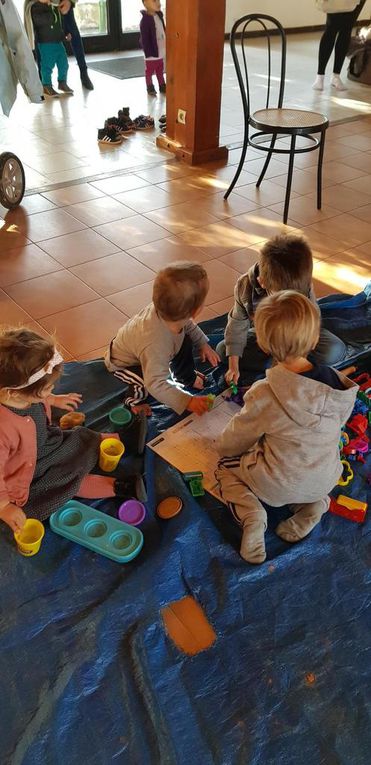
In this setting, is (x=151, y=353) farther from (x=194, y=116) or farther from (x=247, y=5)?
(x=247, y=5)

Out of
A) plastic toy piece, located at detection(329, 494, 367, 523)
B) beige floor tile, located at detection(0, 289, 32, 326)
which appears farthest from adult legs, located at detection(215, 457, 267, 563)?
beige floor tile, located at detection(0, 289, 32, 326)

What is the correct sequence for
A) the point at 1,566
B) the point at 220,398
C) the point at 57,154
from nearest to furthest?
the point at 1,566, the point at 220,398, the point at 57,154

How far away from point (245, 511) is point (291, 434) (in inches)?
9.5

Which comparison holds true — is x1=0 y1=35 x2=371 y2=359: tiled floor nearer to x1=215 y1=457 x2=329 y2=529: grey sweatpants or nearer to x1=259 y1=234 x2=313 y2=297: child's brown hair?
x1=259 y1=234 x2=313 y2=297: child's brown hair

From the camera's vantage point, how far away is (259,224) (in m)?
3.00

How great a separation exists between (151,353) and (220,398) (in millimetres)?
343

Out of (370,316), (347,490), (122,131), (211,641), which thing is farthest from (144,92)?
(211,641)

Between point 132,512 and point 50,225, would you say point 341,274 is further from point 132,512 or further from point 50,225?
point 132,512

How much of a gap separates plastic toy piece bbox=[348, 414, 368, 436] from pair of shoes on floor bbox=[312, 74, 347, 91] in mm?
4593

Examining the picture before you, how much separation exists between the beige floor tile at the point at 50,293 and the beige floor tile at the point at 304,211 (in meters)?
1.22

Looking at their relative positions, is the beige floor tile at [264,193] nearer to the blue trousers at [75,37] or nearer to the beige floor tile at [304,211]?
the beige floor tile at [304,211]

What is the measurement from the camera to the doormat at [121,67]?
568 cm

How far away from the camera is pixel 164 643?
120 cm

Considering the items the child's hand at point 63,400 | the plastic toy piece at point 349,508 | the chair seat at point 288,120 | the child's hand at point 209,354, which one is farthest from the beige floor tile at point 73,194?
the plastic toy piece at point 349,508
